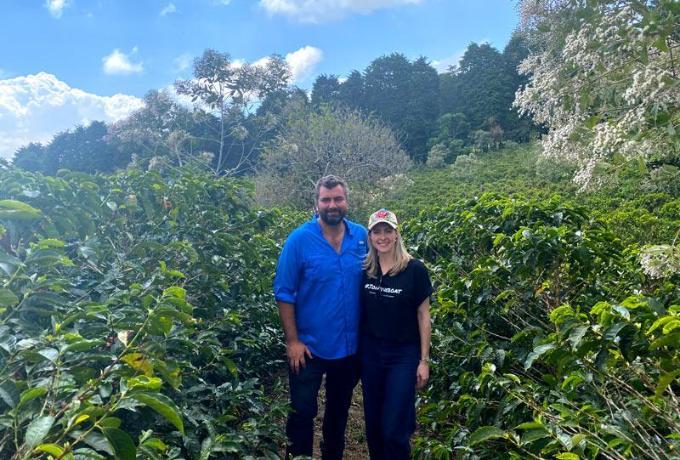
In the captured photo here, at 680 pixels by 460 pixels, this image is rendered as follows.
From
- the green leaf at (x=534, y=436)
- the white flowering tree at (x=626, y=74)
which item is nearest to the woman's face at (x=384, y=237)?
the green leaf at (x=534, y=436)

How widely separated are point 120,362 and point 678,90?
510cm

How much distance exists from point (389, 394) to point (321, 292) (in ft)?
2.11

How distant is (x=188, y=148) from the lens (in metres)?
23.3

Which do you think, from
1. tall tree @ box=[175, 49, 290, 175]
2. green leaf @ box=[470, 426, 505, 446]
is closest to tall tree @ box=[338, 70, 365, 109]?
tall tree @ box=[175, 49, 290, 175]

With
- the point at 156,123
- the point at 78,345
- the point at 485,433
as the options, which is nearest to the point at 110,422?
the point at 78,345

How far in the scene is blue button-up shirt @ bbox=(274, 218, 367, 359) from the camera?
2.70 metres

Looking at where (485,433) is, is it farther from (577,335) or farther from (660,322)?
(660,322)

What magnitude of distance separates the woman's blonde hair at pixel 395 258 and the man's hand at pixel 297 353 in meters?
0.54

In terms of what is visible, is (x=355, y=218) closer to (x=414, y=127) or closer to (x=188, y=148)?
(x=188, y=148)

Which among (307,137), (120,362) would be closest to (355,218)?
(307,137)

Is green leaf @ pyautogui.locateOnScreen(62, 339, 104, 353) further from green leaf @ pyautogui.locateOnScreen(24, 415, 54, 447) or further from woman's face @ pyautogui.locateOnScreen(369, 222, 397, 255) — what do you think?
woman's face @ pyautogui.locateOnScreen(369, 222, 397, 255)

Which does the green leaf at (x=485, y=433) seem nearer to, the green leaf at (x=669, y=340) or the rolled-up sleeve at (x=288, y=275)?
the green leaf at (x=669, y=340)

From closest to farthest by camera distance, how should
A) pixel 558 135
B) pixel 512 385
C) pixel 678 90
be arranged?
pixel 512 385, pixel 678 90, pixel 558 135

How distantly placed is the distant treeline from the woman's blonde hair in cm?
1364
